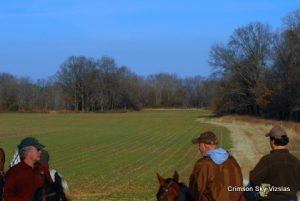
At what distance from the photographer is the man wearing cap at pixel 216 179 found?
18.4ft

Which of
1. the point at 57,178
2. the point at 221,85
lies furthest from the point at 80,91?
the point at 57,178

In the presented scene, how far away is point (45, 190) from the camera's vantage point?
18.5 ft

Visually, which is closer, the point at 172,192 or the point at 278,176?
the point at 172,192

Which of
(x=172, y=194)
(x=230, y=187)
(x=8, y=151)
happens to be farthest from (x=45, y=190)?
(x=8, y=151)

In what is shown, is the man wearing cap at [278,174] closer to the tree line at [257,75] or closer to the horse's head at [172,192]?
the horse's head at [172,192]

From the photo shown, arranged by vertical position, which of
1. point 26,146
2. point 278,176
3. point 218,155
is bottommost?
point 278,176

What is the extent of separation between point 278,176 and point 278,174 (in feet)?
0.07

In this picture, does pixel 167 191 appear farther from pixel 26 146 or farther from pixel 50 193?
pixel 26 146

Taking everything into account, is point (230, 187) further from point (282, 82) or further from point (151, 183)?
point (282, 82)

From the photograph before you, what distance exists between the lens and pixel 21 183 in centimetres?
587

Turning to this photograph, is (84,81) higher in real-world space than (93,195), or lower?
higher

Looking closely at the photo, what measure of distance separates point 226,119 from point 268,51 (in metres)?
15.1

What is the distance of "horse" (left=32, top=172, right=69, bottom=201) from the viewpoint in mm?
5578

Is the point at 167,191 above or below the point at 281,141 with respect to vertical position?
below
